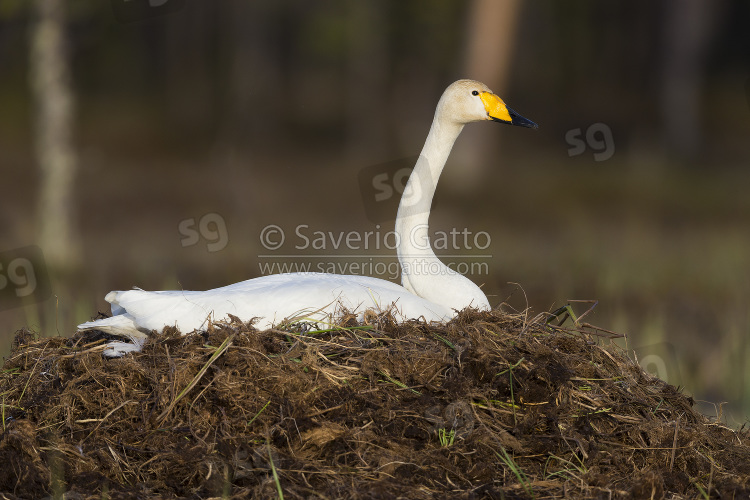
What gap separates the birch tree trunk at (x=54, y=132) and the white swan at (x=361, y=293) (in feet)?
25.1

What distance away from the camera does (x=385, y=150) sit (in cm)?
2616

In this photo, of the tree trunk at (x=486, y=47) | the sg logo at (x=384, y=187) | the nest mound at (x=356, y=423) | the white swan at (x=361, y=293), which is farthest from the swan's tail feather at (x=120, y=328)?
the tree trunk at (x=486, y=47)

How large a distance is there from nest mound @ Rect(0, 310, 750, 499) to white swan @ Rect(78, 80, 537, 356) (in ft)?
0.79

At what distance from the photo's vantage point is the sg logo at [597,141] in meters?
21.6

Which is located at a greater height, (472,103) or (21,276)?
(472,103)

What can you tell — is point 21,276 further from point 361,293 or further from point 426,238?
point 361,293

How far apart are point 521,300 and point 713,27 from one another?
3408 cm

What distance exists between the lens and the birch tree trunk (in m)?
12.1

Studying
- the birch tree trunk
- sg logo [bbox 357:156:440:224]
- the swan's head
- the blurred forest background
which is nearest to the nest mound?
the swan's head

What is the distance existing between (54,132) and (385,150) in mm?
14629

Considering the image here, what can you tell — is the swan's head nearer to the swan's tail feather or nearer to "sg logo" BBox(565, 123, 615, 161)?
the swan's tail feather

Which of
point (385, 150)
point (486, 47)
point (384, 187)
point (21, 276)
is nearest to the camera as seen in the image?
point (21, 276)

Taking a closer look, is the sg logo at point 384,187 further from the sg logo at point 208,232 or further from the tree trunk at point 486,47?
the sg logo at point 208,232

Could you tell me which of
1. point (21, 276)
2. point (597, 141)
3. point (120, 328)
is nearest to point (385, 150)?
point (597, 141)
